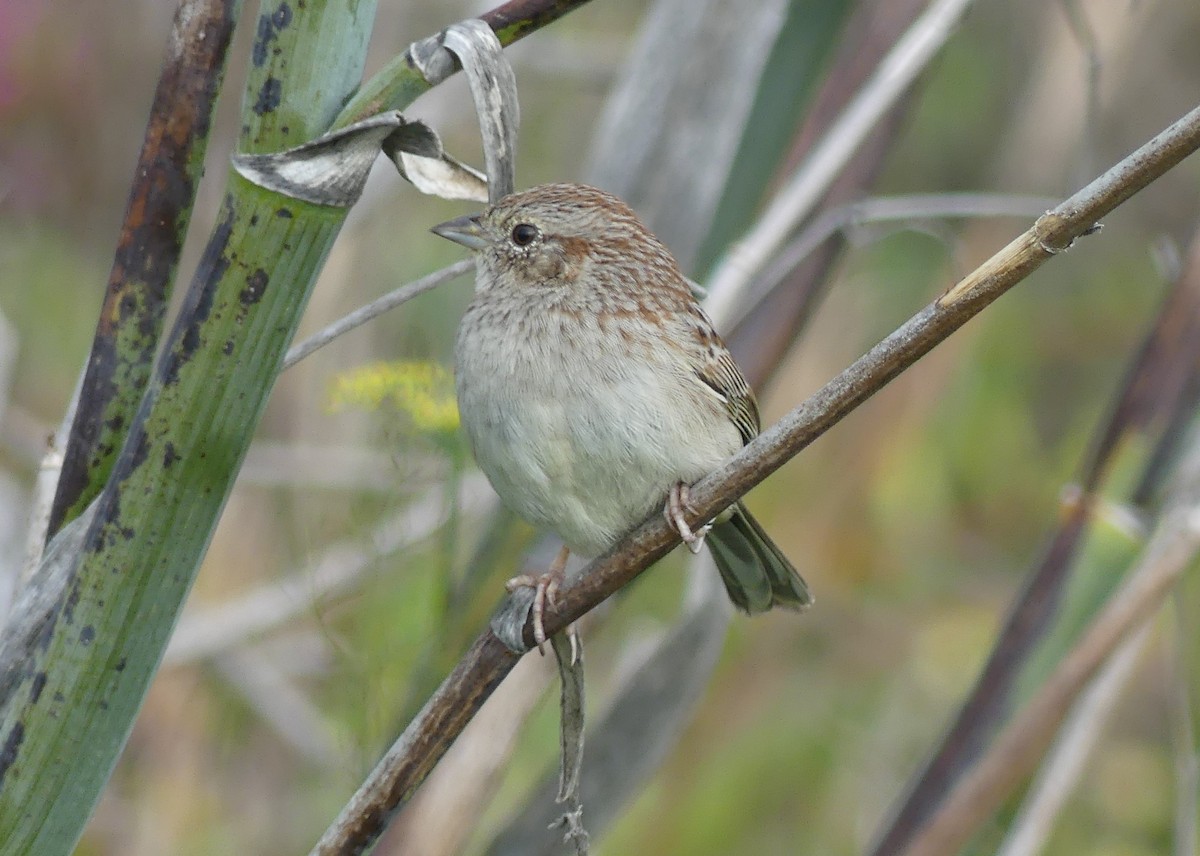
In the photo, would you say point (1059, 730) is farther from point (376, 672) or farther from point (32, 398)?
point (32, 398)

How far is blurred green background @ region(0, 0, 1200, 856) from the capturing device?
3.33 m

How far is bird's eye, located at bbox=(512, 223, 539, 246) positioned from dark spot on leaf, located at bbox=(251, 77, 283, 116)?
4.40ft

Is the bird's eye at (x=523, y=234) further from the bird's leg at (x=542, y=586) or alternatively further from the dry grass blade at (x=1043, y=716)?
the dry grass blade at (x=1043, y=716)

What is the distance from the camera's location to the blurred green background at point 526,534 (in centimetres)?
333

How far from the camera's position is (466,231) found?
8.41 ft

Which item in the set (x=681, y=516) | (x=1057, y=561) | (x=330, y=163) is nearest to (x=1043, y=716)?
(x=1057, y=561)

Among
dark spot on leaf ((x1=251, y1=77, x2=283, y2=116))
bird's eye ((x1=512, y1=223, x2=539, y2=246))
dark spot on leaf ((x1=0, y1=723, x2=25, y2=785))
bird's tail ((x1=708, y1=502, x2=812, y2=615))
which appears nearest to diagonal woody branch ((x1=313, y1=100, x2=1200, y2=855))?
dark spot on leaf ((x1=0, y1=723, x2=25, y2=785))

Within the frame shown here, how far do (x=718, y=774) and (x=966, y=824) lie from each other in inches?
57.2

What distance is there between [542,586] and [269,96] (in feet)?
3.03

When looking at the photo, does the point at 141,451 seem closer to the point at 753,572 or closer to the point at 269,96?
the point at 269,96

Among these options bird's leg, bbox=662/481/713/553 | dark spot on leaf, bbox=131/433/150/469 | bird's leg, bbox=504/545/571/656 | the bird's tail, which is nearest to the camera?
dark spot on leaf, bbox=131/433/150/469

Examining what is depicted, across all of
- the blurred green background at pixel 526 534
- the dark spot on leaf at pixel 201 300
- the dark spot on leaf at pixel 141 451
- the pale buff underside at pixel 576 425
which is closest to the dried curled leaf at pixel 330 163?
the dark spot on leaf at pixel 201 300

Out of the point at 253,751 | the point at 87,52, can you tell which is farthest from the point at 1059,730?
the point at 87,52

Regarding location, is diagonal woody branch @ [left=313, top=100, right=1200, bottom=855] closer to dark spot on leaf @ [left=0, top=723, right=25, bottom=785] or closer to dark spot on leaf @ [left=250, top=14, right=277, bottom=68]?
dark spot on leaf @ [left=0, top=723, right=25, bottom=785]
